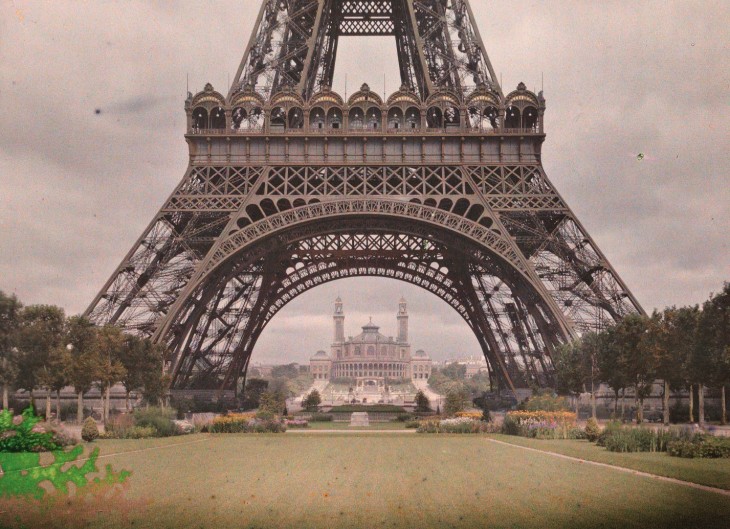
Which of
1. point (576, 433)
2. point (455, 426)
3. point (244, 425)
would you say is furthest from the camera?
point (244, 425)

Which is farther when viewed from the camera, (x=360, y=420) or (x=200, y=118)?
(x=360, y=420)

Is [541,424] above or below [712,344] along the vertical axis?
below

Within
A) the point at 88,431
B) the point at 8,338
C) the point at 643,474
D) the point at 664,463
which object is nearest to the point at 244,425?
the point at 88,431

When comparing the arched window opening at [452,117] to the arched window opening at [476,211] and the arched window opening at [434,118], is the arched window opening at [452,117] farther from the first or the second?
the arched window opening at [476,211]

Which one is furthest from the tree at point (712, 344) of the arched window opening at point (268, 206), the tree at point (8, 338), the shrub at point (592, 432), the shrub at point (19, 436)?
the tree at point (8, 338)

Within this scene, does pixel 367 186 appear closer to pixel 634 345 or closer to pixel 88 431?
pixel 634 345

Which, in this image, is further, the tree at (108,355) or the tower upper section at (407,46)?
the tower upper section at (407,46)
